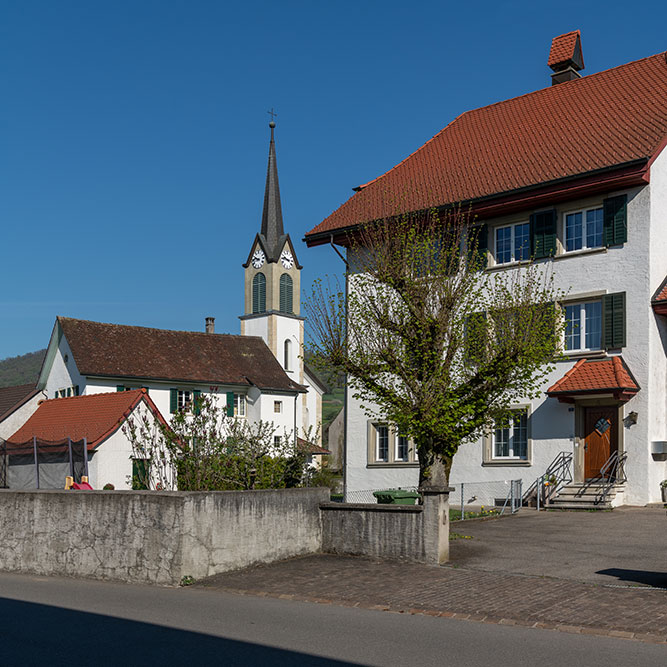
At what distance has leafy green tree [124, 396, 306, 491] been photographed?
13.7m

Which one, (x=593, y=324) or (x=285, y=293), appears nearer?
(x=593, y=324)

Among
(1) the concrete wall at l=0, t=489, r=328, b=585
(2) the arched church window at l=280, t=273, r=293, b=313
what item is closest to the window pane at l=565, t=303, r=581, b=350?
(1) the concrete wall at l=0, t=489, r=328, b=585

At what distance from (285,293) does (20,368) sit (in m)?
102

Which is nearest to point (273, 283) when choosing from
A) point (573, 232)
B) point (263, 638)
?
point (573, 232)

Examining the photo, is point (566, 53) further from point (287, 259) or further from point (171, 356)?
point (287, 259)

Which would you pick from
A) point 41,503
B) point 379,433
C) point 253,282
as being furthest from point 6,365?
point 41,503

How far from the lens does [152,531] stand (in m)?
12.2

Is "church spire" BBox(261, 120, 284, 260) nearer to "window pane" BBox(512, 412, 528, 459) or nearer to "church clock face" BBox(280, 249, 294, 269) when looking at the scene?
"church clock face" BBox(280, 249, 294, 269)

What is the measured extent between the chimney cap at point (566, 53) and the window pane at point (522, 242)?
30.4ft

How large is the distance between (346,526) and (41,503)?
4.67m

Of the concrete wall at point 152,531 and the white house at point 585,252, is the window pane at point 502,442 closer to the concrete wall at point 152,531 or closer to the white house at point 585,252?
the white house at point 585,252

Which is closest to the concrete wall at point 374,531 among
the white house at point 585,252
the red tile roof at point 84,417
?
the white house at point 585,252

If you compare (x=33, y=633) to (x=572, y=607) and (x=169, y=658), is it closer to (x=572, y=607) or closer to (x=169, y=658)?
(x=169, y=658)

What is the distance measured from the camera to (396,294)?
795 inches
